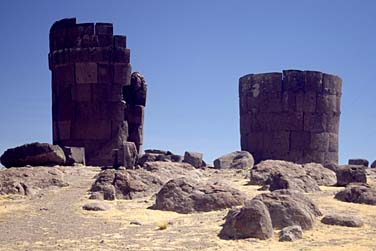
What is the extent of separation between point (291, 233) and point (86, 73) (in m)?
14.8

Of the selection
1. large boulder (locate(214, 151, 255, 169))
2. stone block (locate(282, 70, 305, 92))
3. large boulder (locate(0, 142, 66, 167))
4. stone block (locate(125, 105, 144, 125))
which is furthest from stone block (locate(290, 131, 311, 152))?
large boulder (locate(0, 142, 66, 167))

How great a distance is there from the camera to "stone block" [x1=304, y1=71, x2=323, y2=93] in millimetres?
22094

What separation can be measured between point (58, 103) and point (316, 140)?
11.1 m

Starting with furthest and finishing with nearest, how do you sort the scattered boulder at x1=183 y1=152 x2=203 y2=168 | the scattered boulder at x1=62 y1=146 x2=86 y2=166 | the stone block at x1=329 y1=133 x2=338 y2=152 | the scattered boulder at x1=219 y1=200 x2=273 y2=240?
the stone block at x1=329 y1=133 x2=338 y2=152, the scattered boulder at x1=183 y1=152 x2=203 y2=168, the scattered boulder at x1=62 y1=146 x2=86 y2=166, the scattered boulder at x1=219 y1=200 x2=273 y2=240

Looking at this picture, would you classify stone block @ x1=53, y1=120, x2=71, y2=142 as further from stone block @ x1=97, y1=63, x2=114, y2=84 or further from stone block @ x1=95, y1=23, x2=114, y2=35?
stone block @ x1=95, y1=23, x2=114, y2=35

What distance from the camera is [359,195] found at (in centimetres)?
1061

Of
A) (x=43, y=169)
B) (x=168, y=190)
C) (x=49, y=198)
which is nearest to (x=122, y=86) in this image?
(x=43, y=169)

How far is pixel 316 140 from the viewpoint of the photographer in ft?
72.8

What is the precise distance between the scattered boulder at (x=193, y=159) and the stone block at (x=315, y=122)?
17.1 ft

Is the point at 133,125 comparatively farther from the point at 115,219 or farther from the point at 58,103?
the point at 115,219

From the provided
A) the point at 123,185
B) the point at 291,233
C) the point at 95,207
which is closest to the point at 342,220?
the point at 291,233

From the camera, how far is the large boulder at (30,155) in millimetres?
15023

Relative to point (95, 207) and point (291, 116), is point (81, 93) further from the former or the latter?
point (95, 207)

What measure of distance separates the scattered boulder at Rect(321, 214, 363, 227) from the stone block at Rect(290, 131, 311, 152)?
1386 cm
